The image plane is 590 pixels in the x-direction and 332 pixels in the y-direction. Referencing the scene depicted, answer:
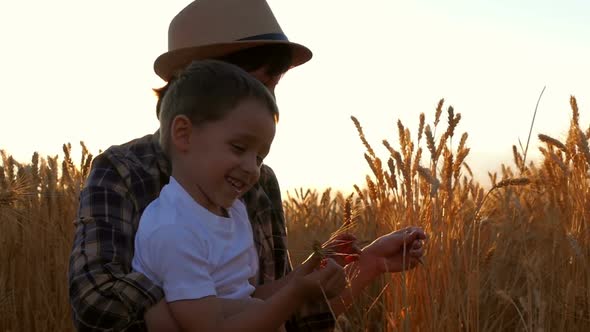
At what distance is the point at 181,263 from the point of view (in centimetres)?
171

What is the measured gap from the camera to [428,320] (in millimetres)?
1997

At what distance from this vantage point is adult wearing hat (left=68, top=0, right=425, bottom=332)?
187 centimetres

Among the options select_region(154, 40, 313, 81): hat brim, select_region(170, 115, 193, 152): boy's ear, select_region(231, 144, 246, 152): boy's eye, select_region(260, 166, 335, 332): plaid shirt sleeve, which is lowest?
select_region(260, 166, 335, 332): plaid shirt sleeve

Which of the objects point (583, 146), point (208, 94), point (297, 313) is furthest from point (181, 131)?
point (583, 146)

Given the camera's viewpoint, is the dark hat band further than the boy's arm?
Yes

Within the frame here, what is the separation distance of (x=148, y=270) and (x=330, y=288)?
0.40m

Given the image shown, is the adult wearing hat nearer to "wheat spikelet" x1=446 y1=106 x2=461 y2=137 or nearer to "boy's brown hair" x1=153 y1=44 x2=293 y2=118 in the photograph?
"boy's brown hair" x1=153 y1=44 x2=293 y2=118

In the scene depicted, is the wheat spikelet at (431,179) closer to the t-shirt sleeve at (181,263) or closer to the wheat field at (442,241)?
the wheat field at (442,241)

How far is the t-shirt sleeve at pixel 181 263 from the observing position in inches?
67.2

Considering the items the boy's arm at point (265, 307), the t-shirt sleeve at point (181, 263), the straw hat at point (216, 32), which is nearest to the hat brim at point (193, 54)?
the straw hat at point (216, 32)

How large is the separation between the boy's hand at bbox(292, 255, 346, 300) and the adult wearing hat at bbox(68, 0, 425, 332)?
0.08 metres

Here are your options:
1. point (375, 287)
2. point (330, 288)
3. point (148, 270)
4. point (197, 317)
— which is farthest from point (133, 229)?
point (375, 287)

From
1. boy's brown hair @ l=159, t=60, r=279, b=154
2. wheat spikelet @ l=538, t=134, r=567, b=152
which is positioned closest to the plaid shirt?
boy's brown hair @ l=159, t=60, r=279, b=154

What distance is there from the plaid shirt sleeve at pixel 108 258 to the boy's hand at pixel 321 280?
321 mm
